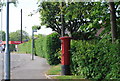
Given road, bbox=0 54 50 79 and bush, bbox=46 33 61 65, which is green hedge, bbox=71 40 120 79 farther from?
bush, bbox=46 33 61 65

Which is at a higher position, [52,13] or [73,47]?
[52,13]

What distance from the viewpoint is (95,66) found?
9.23 metres

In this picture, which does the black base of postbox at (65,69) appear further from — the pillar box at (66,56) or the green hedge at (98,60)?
the green hedge at (98,60)

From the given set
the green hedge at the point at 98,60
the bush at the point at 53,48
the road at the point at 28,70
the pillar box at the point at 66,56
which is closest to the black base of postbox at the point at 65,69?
the pillar box at the point at 66,56

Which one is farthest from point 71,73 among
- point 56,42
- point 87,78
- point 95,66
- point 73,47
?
point 56,42

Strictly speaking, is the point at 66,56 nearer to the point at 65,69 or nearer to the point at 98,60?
the point at 65,69

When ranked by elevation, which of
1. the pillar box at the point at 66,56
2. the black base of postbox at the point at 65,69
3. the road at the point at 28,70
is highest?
the pillar box at the point at 66,56

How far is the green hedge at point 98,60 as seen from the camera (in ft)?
26.7

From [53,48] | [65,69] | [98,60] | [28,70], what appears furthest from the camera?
[53,48]

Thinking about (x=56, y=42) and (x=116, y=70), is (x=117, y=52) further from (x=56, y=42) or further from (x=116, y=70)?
(x=56, y=42)

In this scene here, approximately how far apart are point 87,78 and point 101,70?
1.27 meters

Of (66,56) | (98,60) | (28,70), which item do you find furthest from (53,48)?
(98,60)

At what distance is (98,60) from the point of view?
904cm

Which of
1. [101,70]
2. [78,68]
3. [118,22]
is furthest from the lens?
[118,22]
